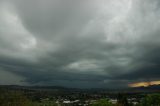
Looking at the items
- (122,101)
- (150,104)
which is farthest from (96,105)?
(150,104)

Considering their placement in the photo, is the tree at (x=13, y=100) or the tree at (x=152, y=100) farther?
the tree at (x=152, y=100)

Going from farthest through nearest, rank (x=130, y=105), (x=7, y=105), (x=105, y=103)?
(x=130, y=105) → (x=105, y=103) → (x=7, y=105)

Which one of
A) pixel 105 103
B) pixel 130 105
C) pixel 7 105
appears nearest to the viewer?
pixel 7 105

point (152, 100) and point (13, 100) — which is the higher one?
point (13, 100)

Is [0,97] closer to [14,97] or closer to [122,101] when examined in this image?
[14,97]

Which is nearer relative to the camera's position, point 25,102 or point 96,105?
point 25,102

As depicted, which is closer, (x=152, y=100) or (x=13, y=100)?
(x=13, y=100)

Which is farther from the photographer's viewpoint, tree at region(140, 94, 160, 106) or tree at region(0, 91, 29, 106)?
tree at region(140, 94, 160, 106)

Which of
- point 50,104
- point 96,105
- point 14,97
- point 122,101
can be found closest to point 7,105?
point 14,97

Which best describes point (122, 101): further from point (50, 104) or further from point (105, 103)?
point (50, 104)
